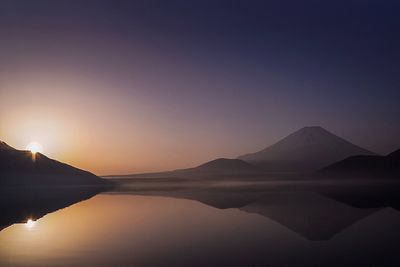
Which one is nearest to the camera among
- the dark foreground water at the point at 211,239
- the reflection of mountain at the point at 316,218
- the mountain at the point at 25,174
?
the dark foreground water at the point at 211,239

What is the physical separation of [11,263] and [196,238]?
11769 millimetres

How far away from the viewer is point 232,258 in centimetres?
2331

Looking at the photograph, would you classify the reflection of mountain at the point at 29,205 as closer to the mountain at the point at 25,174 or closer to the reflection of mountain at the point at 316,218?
the reflection of mountain at the point at 316,218

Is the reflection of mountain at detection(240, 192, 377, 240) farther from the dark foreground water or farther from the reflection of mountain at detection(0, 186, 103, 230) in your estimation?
the reflection of mountain at detection(0, 186, 103, 230)

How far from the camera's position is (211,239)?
29.8 meters

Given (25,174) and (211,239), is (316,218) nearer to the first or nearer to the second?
(211,239)

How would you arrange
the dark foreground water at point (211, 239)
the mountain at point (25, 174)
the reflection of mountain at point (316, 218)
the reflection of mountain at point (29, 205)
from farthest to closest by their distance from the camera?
the mountain at point (25, 174) → the reflection of mountain at point (29, 205) → the reflection of mountain at point (316, 218) → the dark foreground water at point (211, 239)

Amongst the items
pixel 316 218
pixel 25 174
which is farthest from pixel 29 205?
pixel 25 174

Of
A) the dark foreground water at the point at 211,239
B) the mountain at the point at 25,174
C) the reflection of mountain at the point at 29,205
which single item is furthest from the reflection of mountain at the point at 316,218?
the mountain at the point at 25,174

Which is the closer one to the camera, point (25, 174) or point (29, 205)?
point (29, 205)

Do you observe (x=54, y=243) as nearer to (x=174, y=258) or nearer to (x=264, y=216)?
(x=174, y=258)

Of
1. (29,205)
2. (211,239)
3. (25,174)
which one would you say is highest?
(25,174)

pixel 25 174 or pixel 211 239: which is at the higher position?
pixel 25 174

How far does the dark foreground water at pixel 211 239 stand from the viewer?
22.8 meters
